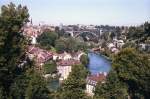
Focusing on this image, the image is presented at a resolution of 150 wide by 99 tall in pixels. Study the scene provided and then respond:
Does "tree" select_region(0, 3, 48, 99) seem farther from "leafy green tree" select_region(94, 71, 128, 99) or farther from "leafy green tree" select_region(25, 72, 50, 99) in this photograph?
"leafy green tree" select_region(94, 71, 128, 99)

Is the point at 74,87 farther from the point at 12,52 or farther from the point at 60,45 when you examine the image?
the point at 60,45

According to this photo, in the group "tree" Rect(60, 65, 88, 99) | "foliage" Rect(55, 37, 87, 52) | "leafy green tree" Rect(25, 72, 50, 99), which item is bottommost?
"foliage" Rect(55, 37, 87, 52)

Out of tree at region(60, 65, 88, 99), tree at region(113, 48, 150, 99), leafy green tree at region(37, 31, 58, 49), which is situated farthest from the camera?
leafy green tree at region(37, 31, 58, 49)

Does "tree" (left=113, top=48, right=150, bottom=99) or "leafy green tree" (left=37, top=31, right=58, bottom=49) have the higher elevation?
"tree" (left=113, top=48, right=150, bottom=99)

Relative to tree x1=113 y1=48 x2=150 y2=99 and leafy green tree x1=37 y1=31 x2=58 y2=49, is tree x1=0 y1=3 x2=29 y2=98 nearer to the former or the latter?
tree x1=113 y1=48 x2=150 y2=99

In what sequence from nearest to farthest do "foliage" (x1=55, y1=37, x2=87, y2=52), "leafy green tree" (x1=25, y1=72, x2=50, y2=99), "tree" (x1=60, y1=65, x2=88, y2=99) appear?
"leafy green tree" (x1=25, y1=72, x2=50, y2=99) < "tree" (x1=60, y1=65, x2=88, y2=99) < "foliage" (x1=55, y1=37, x2=87, y2=52)

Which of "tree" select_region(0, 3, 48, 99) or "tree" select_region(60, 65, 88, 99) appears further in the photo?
"tree" select_region(60, 65, 88, 99)

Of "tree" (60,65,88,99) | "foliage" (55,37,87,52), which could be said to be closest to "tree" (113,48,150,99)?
"tree" (60,65,88,99)

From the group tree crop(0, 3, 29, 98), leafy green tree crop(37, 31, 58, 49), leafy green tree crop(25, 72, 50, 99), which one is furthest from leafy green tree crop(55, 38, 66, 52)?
tree crop(0, 3, 29, 98)

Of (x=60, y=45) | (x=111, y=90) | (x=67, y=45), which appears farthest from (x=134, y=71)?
(x=67, y=45)

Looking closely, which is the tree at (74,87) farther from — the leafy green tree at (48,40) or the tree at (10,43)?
the leafy green tree at (48,40)

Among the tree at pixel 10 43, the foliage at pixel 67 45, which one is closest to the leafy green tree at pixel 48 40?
the foliage at pixel 67 45
